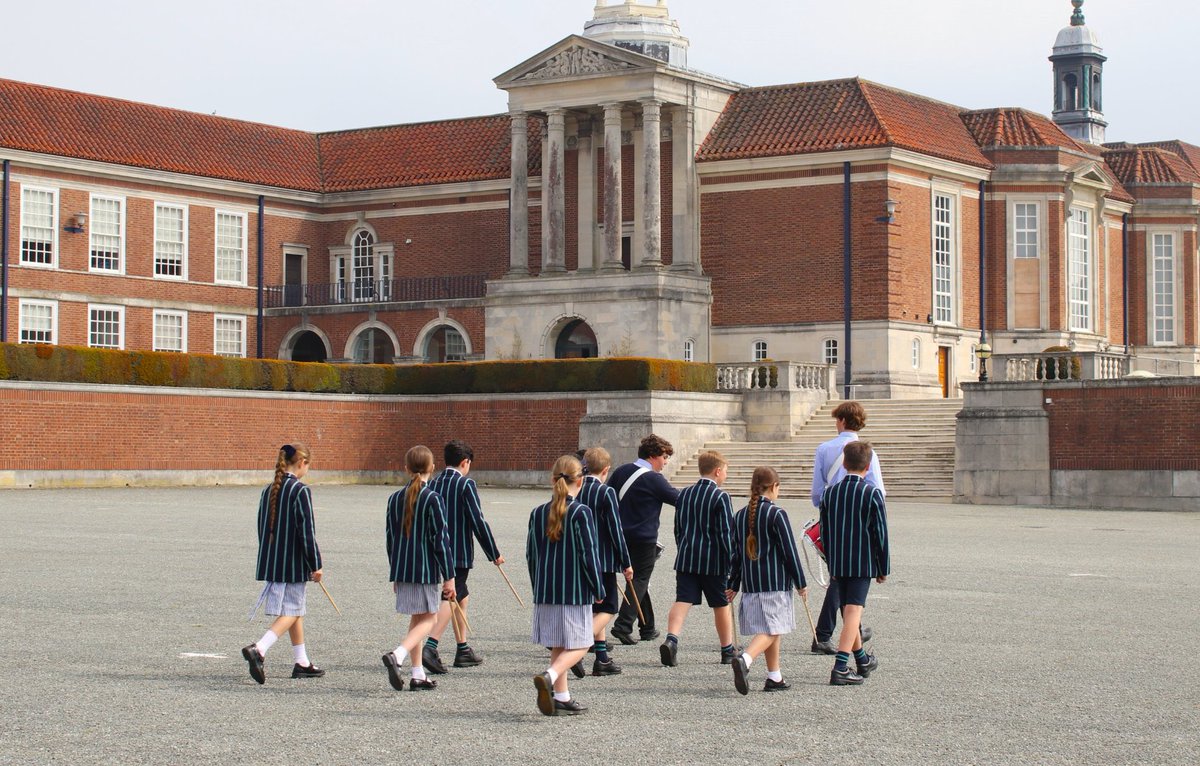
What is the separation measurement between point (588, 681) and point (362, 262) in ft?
155

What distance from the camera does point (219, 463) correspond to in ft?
141

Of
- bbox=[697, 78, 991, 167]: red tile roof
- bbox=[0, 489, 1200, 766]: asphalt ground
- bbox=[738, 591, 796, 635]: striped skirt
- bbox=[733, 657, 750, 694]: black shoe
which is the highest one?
bbox=[697, 78, 991, 167]: red tile roof

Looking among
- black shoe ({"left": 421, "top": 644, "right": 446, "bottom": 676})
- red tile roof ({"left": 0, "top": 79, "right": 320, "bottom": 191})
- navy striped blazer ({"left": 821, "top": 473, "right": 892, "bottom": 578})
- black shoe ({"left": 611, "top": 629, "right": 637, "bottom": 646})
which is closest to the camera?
navy striped blazer ({"left": 821, "top": 473, "right": 892, "bottom": 578})

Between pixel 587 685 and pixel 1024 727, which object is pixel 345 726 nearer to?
pixel 587 685

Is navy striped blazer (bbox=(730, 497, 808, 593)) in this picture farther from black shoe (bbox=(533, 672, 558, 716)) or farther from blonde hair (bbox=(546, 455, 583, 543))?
black shoe (bbox=(533, 672, 558, 716))

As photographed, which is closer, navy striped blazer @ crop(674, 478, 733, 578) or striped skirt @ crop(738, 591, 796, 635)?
striped skirt @ crop(738, 591, 796, 635)

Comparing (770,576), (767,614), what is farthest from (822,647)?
(767,614)

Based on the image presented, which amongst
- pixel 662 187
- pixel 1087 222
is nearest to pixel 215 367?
pixel 662 187

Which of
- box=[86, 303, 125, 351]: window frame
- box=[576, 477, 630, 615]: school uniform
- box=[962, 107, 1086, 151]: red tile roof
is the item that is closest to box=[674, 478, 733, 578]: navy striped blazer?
box=[576, 477, 630, 615]: school uniform

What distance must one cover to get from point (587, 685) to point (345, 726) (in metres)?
2.39

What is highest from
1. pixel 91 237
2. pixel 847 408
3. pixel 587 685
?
pixel 91 237

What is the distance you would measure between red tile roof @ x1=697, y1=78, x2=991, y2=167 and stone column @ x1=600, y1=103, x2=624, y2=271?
8.78 feet

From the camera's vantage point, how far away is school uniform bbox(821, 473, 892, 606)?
12773 millimetres

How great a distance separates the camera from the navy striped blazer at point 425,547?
12.6 metres
